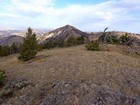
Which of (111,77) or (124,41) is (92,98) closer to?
(111,77)

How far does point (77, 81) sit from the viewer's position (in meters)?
17.9

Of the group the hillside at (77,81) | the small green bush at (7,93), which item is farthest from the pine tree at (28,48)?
the small green bush at (7,93)

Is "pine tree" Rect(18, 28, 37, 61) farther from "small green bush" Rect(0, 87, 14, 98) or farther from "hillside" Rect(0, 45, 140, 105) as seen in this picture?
"small green bush" Rect(0, 87, 14, 98)

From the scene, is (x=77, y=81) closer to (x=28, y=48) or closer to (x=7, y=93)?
(x=7, y=93)

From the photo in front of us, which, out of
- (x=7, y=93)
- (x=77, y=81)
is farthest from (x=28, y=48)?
(x=77, y=81)

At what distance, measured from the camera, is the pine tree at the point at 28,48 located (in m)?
27.2

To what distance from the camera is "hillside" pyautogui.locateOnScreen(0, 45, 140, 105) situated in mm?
14875

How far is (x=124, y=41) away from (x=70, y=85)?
28.2 metres

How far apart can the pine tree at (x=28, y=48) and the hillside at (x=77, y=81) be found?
2940mm

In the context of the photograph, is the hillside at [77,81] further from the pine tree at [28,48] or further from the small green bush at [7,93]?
the pine tree at [28,48]

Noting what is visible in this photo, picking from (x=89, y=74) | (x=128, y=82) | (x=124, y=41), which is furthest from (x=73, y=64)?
(x=124, y=41)

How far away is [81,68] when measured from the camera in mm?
21016

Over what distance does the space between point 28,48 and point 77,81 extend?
487 inches

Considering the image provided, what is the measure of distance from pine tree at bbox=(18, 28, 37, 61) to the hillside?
294 cm
